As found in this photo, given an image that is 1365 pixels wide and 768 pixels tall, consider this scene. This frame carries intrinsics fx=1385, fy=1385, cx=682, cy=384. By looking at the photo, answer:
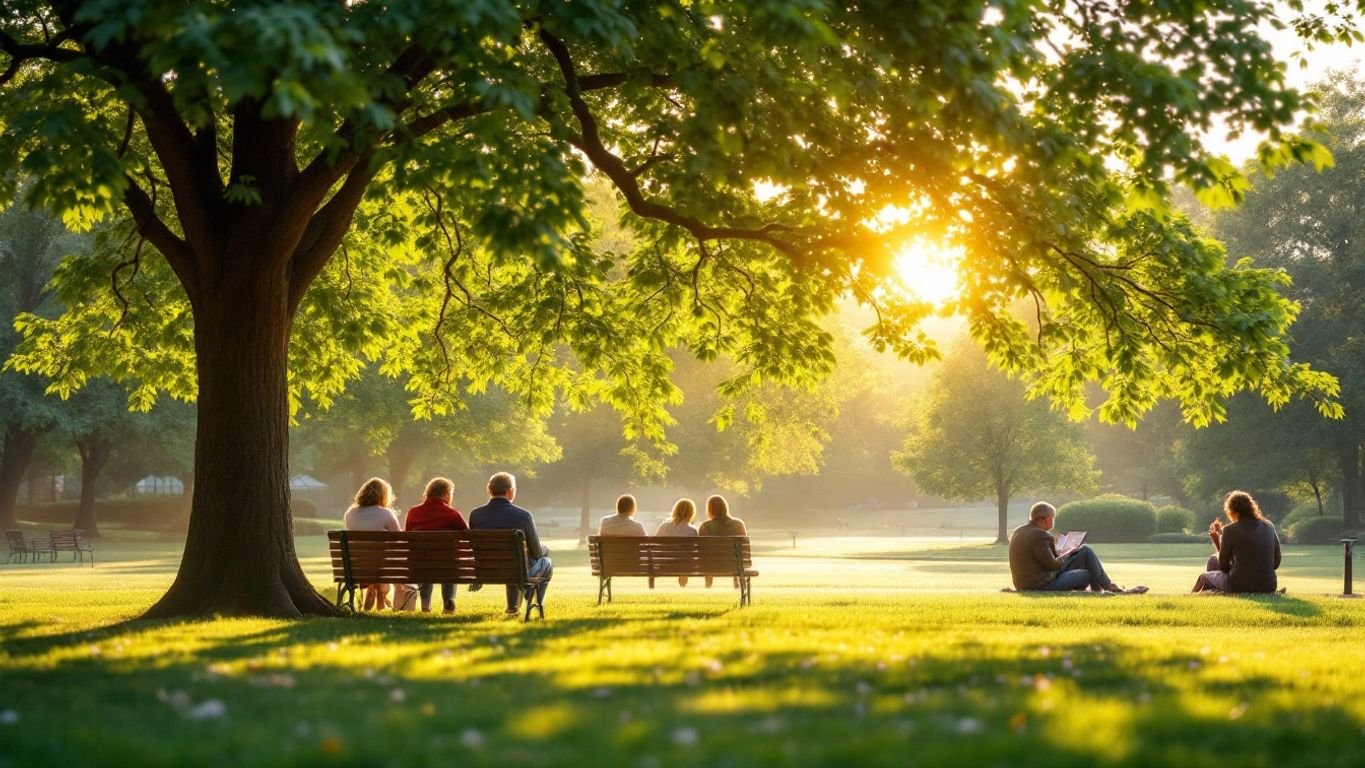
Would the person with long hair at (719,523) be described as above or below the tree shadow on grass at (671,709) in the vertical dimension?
above

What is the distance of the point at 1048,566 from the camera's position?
17.8 m

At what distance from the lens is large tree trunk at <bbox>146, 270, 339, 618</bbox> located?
513 inches

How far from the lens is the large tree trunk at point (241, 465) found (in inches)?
513

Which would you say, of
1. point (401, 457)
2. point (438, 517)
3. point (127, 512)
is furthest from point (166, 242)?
point (127, 512)

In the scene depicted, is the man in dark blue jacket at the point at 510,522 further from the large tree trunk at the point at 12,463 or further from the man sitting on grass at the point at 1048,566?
the large tree trunk at the point at 12,463

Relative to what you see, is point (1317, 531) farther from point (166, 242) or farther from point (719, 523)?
point (166, 242)

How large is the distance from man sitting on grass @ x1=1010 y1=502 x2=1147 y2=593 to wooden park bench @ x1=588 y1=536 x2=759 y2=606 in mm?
3794

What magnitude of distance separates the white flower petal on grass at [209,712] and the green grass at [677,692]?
0.02 m

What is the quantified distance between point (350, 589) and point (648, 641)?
17.3 ft

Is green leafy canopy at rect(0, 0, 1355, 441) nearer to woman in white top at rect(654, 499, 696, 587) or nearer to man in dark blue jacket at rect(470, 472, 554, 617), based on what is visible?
woman in white top at rect(654, 499, 696, 587)

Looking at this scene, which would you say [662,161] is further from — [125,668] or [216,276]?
[125,668]

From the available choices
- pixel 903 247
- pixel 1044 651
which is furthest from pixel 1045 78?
pixel 1044 651

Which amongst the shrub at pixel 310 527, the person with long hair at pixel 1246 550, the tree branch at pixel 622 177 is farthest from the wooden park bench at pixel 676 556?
the shrub at pixel 310 527

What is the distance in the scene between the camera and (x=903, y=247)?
14203 millimetres
